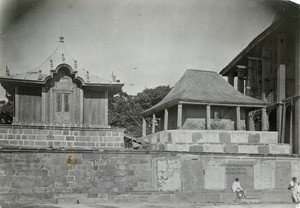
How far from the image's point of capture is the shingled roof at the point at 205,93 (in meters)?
18.2

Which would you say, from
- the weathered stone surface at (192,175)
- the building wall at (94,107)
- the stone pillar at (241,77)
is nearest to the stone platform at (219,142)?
the weathered stone surface at (192,175)

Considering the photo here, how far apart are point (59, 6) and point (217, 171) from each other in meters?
8.20

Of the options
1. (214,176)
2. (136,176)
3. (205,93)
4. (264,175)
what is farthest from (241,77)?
(136,176)

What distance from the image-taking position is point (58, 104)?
706 inches

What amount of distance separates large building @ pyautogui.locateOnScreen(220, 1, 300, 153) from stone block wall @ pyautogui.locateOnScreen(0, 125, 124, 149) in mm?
7533

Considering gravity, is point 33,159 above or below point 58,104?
below

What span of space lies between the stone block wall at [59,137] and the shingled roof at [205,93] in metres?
3.27

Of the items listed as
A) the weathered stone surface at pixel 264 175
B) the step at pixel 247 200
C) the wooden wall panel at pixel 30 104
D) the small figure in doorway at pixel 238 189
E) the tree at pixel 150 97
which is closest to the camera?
the step at pixel 247 200

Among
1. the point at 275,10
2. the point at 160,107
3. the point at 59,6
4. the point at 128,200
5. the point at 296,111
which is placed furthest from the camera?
the point at 160,107

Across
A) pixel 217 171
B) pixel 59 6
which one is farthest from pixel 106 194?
pixel 59 6

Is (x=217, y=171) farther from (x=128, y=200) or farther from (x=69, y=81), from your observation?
(x=69, y=81)

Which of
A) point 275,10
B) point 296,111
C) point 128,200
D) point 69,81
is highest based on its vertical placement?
point 275,10

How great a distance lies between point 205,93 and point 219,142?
2568 millimetres

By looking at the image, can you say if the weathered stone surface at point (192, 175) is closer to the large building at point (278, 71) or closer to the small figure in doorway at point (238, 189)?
the small figure in doorway at point (238, 189)
